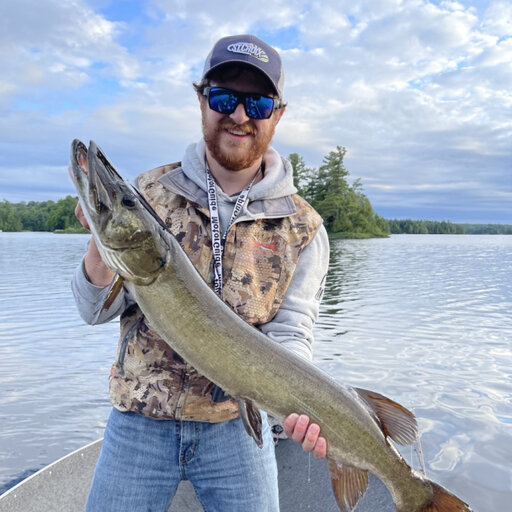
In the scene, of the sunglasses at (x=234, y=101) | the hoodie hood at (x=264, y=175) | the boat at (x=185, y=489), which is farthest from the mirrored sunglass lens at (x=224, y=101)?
the boat at (x=185, y=489)

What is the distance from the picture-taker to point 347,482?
2547mm

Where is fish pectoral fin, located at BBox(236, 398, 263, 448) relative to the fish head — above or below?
below

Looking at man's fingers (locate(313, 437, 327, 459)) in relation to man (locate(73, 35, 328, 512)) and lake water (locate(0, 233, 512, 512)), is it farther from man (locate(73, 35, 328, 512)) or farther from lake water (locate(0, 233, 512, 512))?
lake water (locate(0, 233, 512, 512))

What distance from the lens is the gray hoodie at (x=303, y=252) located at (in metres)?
2.78

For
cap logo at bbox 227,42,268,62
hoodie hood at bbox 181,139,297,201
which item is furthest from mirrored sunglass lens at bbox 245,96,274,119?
hoodie hood at bbox 181,139,297,201

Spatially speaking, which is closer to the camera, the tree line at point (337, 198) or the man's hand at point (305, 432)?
the man's hand at point (305, 432)

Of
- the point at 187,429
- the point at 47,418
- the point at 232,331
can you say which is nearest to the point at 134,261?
the point at 232,331

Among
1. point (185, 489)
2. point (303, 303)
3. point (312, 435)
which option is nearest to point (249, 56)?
point (303, 303)

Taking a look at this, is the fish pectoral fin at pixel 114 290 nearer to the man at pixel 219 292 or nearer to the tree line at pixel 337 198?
the man at pixel 219 292

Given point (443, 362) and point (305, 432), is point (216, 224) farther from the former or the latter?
point (443, 362)

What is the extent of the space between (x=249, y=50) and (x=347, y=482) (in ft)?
7.73

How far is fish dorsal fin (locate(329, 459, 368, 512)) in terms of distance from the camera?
2529 mm

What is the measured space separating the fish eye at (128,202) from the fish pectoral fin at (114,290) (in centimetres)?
32

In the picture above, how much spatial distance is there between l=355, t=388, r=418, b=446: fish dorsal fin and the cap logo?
1881 mm
